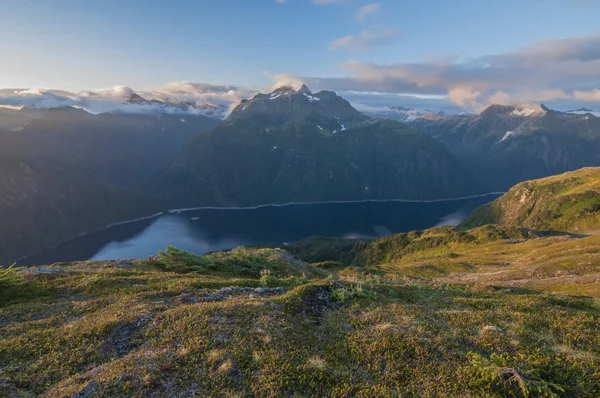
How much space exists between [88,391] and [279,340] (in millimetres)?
6093

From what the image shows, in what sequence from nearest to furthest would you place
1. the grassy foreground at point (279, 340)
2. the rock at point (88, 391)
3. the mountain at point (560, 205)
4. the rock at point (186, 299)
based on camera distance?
the rock at point (88, 391) < the grassy foreground at point (279, 340) < the rock at point (186, 299) < the mountain at point (560, 205)

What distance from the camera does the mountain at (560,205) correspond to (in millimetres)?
136875

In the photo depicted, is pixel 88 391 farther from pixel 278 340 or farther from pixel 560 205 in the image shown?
pixel 560 205

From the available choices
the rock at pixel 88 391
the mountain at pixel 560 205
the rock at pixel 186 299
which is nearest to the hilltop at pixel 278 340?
the rock at pixel 88 391

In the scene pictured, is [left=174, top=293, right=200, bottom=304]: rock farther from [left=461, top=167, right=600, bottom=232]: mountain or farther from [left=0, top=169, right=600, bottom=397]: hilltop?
[left=461, top=167, right=600, bottom=232]: mountain

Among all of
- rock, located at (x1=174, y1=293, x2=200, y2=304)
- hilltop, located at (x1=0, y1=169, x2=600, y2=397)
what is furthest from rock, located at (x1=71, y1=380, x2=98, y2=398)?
rock, located at (x1=174, y1=293, x2=200, y2=304)

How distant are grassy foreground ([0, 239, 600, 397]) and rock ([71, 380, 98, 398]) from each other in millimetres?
51

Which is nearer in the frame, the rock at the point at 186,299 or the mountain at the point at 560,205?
the rock at the point at 186,299

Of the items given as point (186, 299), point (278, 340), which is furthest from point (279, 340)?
point (186, 299)

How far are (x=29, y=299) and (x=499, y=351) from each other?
22779 millimetres

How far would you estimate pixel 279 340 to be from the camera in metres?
11.8

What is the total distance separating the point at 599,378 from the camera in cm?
949

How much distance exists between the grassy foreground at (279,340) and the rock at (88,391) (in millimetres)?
51

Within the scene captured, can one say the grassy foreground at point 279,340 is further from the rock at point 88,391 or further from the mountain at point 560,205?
the mountain at point 560,205
